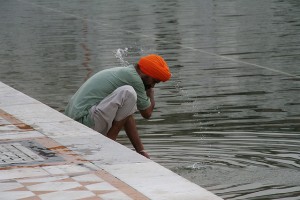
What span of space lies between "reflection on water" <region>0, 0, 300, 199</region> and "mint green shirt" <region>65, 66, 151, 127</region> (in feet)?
2.14

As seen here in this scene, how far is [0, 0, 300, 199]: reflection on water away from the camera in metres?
10.6

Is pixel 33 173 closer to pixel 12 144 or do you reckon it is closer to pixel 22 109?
pixel 12 144

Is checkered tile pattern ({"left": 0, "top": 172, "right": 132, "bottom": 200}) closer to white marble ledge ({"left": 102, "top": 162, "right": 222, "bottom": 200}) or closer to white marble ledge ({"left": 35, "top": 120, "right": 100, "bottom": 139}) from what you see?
white marble ledge ({"left": 102, "top": 162, "right": 222, "bottom": 200})

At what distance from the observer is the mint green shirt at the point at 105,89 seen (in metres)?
10.7

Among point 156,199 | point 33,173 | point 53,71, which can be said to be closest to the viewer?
point 156,199

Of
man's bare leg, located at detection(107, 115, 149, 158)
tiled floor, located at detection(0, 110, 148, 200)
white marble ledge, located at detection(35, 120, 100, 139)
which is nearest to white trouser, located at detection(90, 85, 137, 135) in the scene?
man's bare leg, located at detection(107, 115, 149, 158)

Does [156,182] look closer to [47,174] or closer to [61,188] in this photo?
[61,188]

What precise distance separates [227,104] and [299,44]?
720cm

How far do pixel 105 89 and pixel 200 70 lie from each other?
7.22 m

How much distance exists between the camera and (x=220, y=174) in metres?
10.1

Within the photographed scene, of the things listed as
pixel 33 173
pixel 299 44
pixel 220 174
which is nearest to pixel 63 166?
pixel 33 173

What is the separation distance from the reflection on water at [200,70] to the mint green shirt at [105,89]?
25.7 inches

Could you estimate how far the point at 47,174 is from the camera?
8.62 m

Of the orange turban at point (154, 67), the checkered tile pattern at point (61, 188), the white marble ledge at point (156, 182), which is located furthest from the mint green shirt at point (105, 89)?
the checkered tile pattern at point (61, 188)
